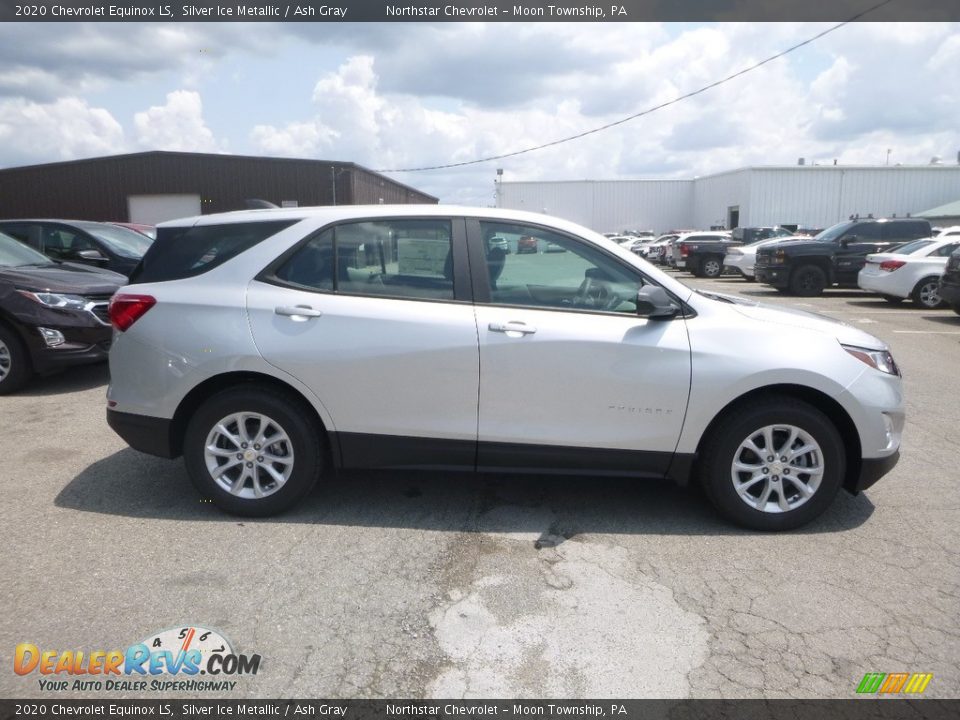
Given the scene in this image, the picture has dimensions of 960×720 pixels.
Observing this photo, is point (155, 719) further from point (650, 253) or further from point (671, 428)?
point (650, 253)

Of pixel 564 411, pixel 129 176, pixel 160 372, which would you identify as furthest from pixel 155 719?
pixel 129 176

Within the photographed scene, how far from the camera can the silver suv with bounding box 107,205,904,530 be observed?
392 cm

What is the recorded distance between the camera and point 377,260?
4.12 metres

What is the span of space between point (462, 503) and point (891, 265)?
45.1 feet

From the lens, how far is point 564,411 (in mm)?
3953

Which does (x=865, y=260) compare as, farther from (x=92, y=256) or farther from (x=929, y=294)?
(x=92, y=256)

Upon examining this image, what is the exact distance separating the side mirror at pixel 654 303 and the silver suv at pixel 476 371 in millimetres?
12

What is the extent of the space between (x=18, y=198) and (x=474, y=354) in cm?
3930

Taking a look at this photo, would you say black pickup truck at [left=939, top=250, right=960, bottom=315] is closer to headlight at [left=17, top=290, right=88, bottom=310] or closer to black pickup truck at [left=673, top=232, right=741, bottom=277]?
headlight at [left=17, top=290, right=88, bottom=310]

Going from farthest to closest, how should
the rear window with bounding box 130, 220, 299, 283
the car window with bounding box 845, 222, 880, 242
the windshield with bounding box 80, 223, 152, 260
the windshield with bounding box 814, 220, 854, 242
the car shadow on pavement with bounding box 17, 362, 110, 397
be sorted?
1. the windshield with bounding box 814, 220, 854, 242
2. the car window with bounding box 845, 222, 880, 242
3. the windshield with bounding box 80, 223, 152, 260
4. the car shadow on pavement with bounding box 17, 362, 110, 397
5. the rear window with bounding box 130, 220, 299, 283

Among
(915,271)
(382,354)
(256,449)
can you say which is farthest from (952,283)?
(256,449)

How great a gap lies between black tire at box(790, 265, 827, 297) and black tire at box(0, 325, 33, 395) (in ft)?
52.8

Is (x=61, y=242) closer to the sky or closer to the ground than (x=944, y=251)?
closer to the sky

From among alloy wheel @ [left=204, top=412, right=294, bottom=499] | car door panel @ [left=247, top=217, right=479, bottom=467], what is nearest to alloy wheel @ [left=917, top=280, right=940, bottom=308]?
car door panel @ [left=247, top=217, right=479, bottom=467]
